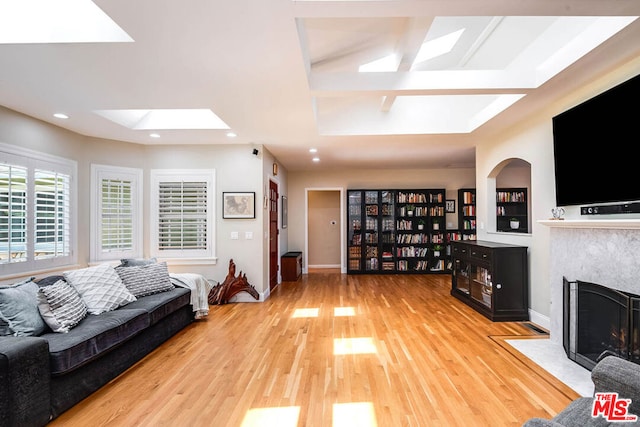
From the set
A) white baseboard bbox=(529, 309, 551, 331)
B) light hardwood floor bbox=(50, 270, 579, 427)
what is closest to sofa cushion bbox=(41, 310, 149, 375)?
light hardwood floor bbox=(50, 270, 579, 427)

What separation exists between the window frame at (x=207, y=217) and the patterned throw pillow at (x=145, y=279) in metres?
1.14

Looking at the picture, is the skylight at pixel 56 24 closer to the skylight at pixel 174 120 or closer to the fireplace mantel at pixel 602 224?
the skylight at pixel 174 120

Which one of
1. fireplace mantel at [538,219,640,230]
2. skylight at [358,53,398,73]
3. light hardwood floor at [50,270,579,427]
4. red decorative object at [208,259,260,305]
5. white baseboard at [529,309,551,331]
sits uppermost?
skylight at [358,53,398,73]

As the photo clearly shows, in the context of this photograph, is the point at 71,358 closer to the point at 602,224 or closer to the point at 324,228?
the point at 602,224

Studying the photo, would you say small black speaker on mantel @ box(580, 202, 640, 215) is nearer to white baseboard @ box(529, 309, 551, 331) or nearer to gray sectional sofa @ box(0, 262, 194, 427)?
white baseboard @ box(529, 309, 551, 331)

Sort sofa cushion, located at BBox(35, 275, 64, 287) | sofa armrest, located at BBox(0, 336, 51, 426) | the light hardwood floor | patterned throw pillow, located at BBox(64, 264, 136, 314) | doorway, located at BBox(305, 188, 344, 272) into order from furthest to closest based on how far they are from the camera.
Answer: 1. doorway, located at BBox(305, 188, 344, 272)
2. patterned throw pillow, located at BBox(64, 264, 136, 314)
3. sofa cushion, located at BBox(35, 275, 64, 287)
4. the light hardwood floor
5. sofa armrest, located at BBox(0, 336, 51, 426)

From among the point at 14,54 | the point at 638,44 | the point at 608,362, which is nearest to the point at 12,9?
the point at 14,54

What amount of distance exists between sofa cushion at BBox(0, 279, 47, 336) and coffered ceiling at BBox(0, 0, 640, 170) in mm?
1773

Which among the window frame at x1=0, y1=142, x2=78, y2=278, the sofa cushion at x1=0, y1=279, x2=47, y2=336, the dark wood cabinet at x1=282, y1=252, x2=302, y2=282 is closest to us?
the sofa cushion at x1=0, y1=279, x2=47, y2=336

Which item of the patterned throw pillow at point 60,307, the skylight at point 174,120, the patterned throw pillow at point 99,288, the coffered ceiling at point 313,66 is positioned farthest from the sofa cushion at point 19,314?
the skylight at point 174,120

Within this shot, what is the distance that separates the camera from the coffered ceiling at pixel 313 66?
199 centimetres

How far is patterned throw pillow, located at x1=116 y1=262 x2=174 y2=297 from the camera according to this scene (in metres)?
3.64

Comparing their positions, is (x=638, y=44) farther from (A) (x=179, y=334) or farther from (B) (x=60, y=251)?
(B) (x=60, y=251)

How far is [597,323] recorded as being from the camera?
9.03 feet
